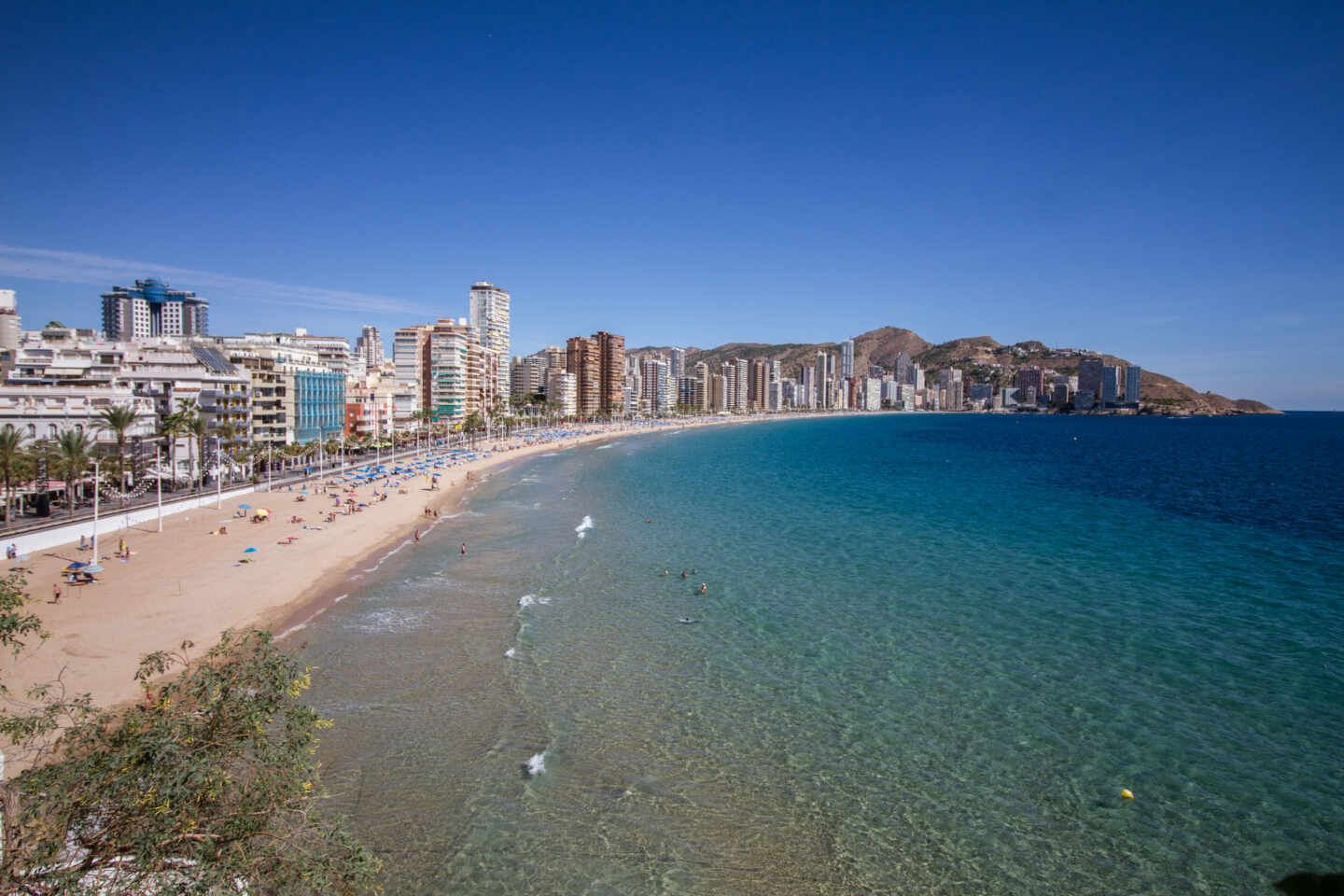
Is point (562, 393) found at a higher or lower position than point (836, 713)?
higher

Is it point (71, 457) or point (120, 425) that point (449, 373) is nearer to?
point (120, 425)

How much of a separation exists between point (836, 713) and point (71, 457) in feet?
131

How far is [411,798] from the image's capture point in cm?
1387

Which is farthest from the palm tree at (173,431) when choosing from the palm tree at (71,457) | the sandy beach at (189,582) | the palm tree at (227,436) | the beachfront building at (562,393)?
the beachfront building at (562,393)

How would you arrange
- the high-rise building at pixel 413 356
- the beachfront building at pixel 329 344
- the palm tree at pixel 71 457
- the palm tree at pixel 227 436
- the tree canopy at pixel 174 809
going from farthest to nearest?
1. the high-rise building at pixel 413 356
2. the beachfront building at pixel 329 344
3. the palm tree at pixel 227 436
4. the palm tree at pixel 71 457
5. the tree canopy at pixel 174 809

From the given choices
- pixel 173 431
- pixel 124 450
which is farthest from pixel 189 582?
pixel 124 450

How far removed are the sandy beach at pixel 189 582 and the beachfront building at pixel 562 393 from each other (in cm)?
13744

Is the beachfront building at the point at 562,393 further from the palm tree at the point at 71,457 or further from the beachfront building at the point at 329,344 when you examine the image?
the palm tree at the point at 71,457

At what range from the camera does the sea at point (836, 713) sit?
41.4ft

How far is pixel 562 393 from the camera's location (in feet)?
614

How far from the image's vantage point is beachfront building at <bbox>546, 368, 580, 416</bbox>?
18575 cm

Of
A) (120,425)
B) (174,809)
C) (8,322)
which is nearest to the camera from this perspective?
(174,809)

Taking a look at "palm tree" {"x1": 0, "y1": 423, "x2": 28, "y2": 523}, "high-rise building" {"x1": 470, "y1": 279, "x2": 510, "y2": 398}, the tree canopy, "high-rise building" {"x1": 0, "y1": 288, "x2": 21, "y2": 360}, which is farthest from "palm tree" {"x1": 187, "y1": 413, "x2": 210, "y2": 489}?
"high-rise building" {"x1": 470, "y1": 279, "x2": 510, "y2": 398}

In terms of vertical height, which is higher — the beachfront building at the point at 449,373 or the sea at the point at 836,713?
the beachfront building at the point at 449,373
